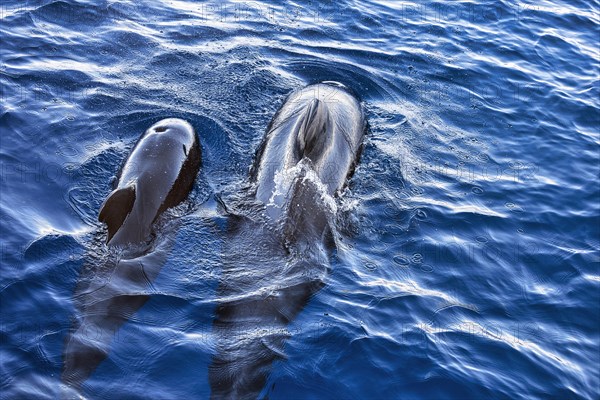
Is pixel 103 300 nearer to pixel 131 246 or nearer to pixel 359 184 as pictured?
pixel 131 246

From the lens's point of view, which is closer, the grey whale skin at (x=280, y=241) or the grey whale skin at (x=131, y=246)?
the grey whale skin at (x=131, y=246)

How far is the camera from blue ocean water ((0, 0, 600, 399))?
8172 mm

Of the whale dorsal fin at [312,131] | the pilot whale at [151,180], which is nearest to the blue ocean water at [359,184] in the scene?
the pilot whale at [151,180]

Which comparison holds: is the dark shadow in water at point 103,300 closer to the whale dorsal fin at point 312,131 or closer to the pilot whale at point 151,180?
the pilot whale at point 151,180

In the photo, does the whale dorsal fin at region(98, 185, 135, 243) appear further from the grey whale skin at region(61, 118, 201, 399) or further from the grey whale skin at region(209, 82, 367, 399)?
the grey whale skin at region(209, 82, 367, 399)

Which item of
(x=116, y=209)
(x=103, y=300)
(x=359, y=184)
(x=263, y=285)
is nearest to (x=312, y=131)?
(x=359, y=184)

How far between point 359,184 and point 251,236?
2.31 meters

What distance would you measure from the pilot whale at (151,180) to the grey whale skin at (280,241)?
98 cm

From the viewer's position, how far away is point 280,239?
9406 millimetres

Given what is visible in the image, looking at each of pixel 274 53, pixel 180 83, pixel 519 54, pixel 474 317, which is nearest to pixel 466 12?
pixel 519 54

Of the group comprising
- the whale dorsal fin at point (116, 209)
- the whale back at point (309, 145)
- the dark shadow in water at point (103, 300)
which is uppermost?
the whale back at point (309, 145)

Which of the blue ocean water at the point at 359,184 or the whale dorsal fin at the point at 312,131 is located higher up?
the whale dorsal fin at the point at 312,131

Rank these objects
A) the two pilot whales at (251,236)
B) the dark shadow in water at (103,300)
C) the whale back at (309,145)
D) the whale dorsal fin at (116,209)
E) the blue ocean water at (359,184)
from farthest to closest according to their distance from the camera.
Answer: the whale back at (309,145)
the whale dorsal fin at (116,209)
the blue ocean water at (359,184)
the two pilot whales at (251,236)
the dark shadow in water at (103,300)

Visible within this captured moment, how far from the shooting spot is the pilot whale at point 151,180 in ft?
30.7
